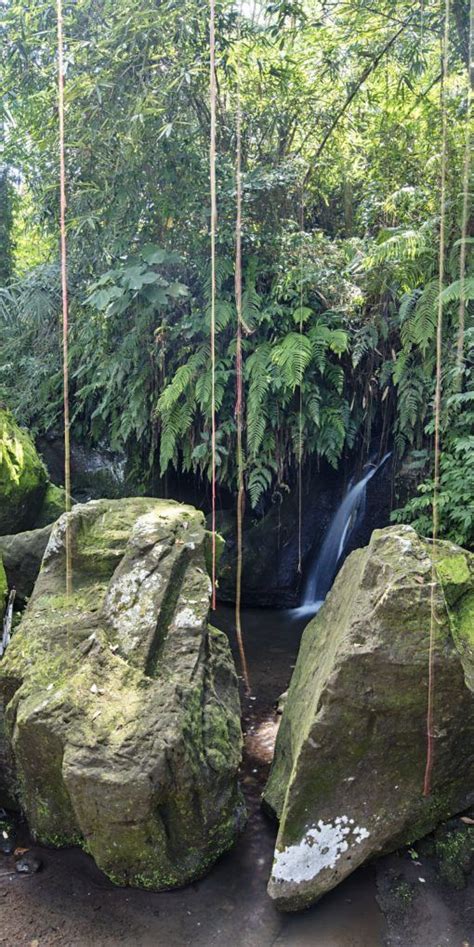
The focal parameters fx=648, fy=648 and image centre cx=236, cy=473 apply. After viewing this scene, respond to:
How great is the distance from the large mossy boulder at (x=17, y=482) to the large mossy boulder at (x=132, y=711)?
8.15 ft

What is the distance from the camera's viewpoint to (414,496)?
22.4 feet

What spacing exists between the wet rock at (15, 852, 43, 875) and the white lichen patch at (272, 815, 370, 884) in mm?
1282

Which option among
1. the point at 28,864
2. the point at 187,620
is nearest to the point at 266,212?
the point at 187,620

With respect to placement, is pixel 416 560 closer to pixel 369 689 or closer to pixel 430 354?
pixel 369 689

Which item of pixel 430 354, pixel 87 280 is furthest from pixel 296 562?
pixel 87 280

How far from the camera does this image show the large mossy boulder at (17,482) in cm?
646

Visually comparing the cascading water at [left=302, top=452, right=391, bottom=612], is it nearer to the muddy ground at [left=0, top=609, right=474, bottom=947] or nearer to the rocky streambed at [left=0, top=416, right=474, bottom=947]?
the rocky streambed at [left=0, top=416, right=474, bottom=947]

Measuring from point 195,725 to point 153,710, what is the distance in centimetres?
25

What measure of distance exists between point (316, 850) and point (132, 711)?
1.14 m

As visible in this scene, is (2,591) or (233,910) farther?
(2,591)

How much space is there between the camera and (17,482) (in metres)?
6.52

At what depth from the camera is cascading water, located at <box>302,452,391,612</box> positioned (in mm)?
7566

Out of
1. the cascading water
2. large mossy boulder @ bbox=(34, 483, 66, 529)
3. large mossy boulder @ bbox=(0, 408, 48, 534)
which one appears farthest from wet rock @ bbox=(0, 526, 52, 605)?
the cascading water

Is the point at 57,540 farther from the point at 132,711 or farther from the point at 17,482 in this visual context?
the point at 17,482
